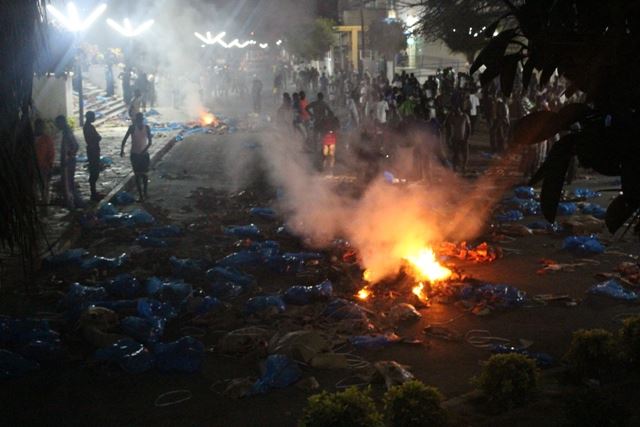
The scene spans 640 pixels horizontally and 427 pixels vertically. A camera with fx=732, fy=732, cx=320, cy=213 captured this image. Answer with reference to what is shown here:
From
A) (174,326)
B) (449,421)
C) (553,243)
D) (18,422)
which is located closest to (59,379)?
(18,422)

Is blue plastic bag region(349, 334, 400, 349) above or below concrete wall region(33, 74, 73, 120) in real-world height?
below

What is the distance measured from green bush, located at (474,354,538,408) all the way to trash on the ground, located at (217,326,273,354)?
2199mm

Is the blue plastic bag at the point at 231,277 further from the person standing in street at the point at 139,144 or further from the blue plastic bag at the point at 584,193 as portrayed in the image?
the blue plastic bag at the point at 584,193

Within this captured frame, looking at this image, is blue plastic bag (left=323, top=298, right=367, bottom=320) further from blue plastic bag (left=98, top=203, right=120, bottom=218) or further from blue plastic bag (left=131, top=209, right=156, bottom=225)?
blue plastic bag (left=98, top=203, right=120, bottom=218)

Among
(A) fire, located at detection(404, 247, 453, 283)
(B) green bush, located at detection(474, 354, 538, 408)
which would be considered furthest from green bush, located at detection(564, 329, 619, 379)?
(A) fire, located at detection(404, 247, 453, 283)

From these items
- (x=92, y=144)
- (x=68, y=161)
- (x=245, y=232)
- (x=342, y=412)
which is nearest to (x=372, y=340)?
(x=342, y=412)

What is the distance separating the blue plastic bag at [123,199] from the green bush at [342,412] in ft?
33.3

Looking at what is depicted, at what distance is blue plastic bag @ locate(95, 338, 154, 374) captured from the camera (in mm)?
6234

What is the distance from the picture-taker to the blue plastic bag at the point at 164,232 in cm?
1110

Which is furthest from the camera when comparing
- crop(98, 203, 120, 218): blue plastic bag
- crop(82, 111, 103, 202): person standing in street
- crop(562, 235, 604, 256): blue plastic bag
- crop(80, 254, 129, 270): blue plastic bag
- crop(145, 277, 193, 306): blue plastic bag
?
crop(82, 111, 103, 202): person standing in street

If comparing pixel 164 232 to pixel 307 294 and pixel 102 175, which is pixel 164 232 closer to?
pixel 307 294

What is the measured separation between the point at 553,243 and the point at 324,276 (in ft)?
12.1

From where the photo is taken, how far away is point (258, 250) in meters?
9.69

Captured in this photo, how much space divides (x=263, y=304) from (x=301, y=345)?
4.36ft
